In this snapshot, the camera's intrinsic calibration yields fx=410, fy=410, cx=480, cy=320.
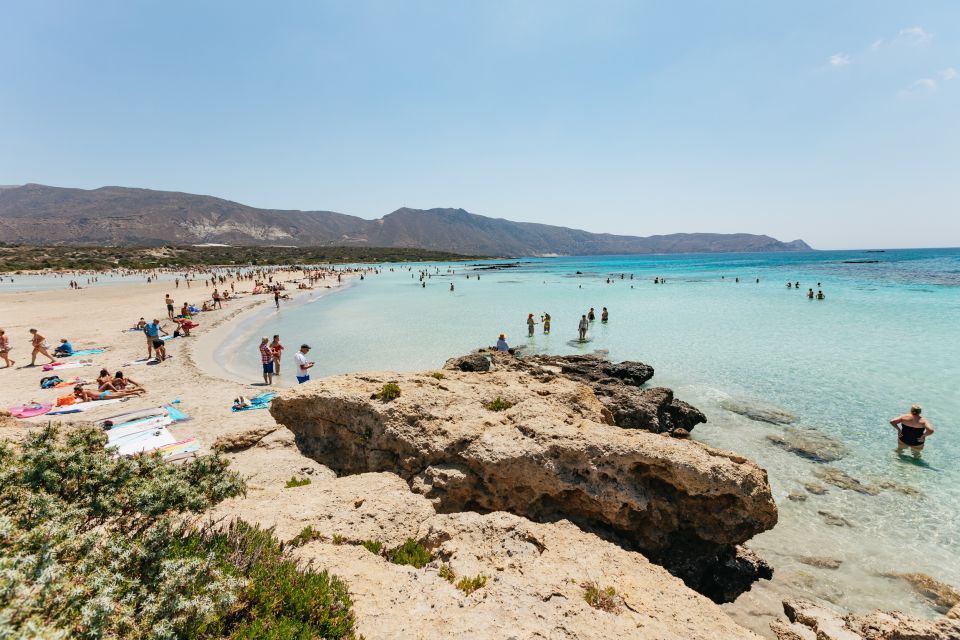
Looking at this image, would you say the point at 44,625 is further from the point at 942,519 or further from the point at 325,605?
the point at 942,519

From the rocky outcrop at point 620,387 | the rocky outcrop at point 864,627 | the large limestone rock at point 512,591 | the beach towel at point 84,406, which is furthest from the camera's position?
the beach towel at point 84,406

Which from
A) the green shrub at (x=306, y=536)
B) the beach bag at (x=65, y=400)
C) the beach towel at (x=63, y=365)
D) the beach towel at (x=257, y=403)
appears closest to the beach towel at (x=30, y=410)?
the beach bag at (x=65, y=400)

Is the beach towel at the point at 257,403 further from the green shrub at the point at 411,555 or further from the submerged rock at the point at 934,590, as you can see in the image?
the submerged rock at the point at 934,590

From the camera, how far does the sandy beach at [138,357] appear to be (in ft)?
41.9

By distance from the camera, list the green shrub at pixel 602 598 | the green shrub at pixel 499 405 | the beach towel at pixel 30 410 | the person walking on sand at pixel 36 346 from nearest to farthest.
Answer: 1. the green shrub at pixel 602 598
2. the green shrub at pixel 499 405
3. the beach towel at pixel 30 410
4. the person walking on sand at pixel 36 346

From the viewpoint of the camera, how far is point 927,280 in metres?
61.8

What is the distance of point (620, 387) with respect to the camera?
46.7ft

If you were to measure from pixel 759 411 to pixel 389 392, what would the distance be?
1348cm

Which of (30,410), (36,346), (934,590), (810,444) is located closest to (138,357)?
(36,346)

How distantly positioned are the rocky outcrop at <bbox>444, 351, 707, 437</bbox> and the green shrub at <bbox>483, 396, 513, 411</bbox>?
2.68 m

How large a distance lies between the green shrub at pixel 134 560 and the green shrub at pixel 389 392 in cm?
344

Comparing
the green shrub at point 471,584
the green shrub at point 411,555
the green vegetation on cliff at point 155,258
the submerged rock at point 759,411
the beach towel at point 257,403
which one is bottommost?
the submerged rock at point 759,411

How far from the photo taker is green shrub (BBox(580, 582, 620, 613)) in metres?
4.66

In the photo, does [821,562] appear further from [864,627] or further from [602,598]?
[602,598]
